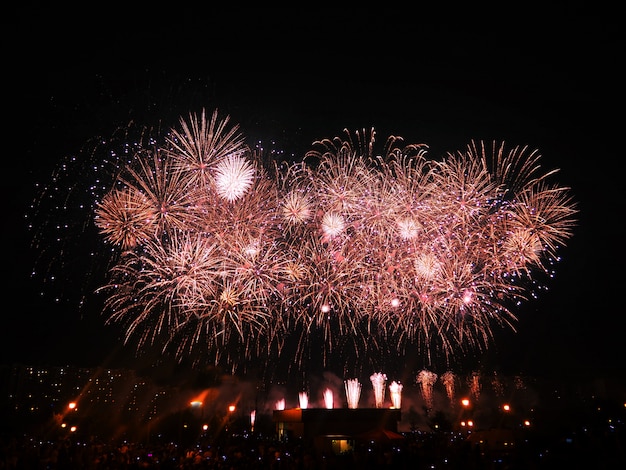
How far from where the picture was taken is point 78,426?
172 feet

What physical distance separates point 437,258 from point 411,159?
3.08 m

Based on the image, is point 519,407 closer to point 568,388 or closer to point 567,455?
point 568,388

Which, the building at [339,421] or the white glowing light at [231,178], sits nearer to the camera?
the white glowing light at [231,178]

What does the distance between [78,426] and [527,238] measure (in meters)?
51.9

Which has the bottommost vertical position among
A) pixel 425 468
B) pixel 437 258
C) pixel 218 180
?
pixel 425 468

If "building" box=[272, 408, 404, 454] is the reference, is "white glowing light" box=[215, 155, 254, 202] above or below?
above

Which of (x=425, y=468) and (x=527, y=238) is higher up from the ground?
(x=527, y=238)

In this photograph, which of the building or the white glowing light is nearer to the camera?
the white glowing light

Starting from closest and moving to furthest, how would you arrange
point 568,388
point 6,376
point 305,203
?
point 305,203 → point 568,388 → point 6,376

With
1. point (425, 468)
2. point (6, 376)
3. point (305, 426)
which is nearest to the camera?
point (425, 468)

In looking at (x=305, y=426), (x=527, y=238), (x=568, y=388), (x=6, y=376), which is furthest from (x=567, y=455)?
(x=6, y=376)

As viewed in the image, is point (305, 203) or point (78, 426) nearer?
point (305, 203)

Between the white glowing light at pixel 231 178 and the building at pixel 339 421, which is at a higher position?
the white glowing light at pixel 231 178

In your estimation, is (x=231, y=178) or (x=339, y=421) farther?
(x=339, y=421)
